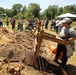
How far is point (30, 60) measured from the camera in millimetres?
6938

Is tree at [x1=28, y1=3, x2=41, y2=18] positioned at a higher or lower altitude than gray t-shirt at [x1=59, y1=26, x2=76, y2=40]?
higher

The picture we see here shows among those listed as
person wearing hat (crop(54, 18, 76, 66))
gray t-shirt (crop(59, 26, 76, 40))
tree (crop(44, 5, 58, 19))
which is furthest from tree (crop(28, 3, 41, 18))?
gray t-shirt (crop(59, 26, 76, 40))

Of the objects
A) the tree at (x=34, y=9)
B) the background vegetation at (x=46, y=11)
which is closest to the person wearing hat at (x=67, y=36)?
the background vegetation at (x=46, y=11)

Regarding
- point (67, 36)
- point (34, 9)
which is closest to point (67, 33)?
point (67, 36)

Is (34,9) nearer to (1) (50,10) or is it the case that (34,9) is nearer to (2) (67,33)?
(1) (50,10)

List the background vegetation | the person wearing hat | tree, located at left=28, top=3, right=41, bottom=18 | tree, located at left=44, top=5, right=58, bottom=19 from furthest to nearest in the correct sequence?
tree, located at left=28, top=3, right=41, bottom=18 < tree, located at left=44, top=5, right=58, bottom=19 < the background vegetation < the person wearing hat

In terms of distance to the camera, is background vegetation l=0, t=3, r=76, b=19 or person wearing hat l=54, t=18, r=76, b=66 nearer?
person wearing hat l=54, t=18, r=76, b=66

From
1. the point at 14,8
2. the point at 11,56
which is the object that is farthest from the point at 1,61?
the point at 14,8

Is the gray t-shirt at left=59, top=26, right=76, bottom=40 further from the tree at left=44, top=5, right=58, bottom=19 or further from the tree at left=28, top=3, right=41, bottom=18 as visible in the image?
the tree at left=28, top=3, right=41, bottom=18

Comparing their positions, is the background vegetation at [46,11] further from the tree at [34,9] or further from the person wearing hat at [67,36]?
the person wearing hat at [67,36]

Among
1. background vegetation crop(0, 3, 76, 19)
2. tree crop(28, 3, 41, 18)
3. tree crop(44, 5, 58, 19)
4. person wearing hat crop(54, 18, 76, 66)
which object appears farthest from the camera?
tree crop(28, 3, 41, 18)

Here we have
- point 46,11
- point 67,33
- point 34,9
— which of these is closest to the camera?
point 67,33

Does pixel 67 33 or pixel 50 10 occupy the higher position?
pixel 50 10

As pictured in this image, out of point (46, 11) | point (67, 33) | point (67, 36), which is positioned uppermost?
point (46, 11)
